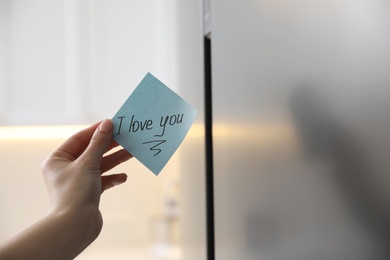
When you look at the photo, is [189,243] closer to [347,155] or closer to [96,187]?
[96,187]

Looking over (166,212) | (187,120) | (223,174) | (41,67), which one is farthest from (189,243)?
(41,67)

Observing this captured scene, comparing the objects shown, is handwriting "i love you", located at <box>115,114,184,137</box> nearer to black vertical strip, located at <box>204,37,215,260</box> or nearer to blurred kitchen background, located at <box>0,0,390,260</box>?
blurred kitchen background, located at <box>0,0,390,260</box>

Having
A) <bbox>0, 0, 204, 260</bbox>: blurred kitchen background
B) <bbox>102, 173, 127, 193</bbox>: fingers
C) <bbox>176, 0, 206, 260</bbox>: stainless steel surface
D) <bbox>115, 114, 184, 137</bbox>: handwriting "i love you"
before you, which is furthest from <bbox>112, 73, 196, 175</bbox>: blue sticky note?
<bbox>0, 0, 204, 260</bbox>: blurred kitchen background

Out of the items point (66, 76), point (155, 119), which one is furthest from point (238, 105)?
point (66, 76)

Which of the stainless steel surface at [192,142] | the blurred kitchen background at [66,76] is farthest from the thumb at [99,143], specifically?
the blurred kitchen background at [66,76]

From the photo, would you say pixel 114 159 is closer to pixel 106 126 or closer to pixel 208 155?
pixel 106 126

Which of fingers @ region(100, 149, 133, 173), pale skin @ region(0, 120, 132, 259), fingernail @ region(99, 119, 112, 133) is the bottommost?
pale skin @ region(0, 120, 132, 259)
